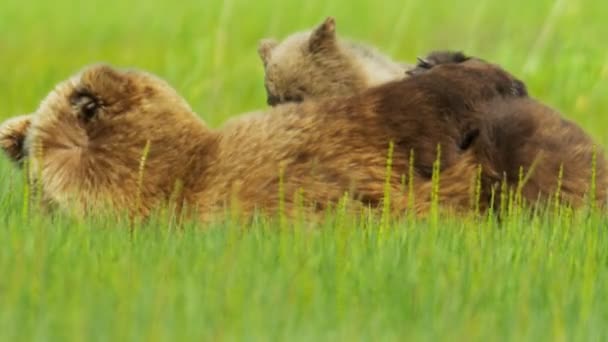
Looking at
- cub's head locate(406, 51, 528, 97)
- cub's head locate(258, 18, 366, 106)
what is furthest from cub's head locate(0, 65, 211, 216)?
cub's head locate(258, 18, 366, 106)

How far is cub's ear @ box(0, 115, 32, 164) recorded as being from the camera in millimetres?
5637

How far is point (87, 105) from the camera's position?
539cm

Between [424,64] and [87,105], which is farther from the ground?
[424,64]

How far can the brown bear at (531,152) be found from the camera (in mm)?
5398

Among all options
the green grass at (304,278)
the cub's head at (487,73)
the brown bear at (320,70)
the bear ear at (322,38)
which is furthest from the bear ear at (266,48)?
the cub's head at (487,73)

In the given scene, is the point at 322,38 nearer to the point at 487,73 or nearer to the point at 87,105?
the point at 487,73

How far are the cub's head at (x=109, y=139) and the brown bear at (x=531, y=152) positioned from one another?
108 centimetres

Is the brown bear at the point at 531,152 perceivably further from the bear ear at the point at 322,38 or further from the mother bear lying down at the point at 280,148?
the bear ear at the point at 322,38

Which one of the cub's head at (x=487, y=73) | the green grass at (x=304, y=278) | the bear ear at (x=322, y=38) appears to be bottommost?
the green grass at (x=304, y=278)

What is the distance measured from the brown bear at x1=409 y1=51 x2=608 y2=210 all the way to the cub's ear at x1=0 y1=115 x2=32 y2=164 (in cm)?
169

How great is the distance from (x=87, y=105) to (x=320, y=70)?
87.8 inches

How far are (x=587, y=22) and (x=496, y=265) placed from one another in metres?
9.34

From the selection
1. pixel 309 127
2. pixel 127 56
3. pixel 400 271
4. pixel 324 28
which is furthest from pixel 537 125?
pixel 127 56

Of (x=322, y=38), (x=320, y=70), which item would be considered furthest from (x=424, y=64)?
(x=322, y=38)
